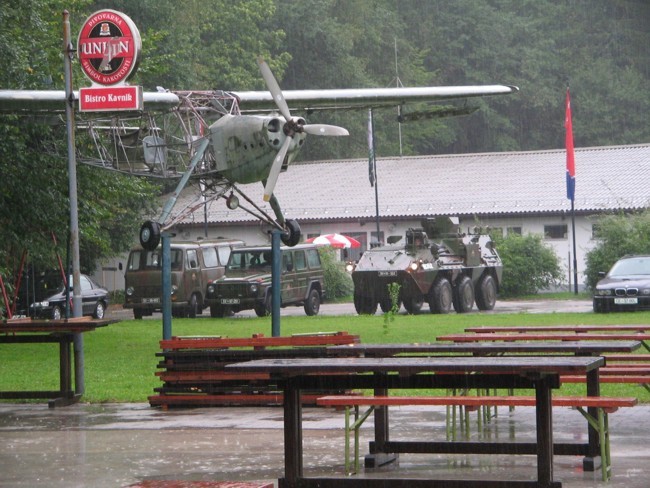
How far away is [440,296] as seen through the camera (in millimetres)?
35062

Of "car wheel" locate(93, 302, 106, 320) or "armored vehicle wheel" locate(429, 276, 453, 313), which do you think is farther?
"car wheel" locate(93, 302, 106, 320)

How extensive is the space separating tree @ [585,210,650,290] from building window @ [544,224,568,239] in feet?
26.3

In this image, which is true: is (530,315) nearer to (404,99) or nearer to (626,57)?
(404,99)

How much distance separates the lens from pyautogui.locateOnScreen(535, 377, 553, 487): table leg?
313 inches

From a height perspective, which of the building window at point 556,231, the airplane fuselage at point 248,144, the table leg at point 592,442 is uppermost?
the airplane fuselage at point 248,144

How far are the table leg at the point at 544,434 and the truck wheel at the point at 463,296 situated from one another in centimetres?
2788

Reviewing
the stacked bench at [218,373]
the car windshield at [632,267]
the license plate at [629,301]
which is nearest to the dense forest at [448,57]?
the car windshield at [632,267]

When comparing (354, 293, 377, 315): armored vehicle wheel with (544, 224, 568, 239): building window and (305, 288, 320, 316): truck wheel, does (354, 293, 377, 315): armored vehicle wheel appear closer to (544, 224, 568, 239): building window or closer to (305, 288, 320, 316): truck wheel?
(305, 288, 320, 316): truck wheel

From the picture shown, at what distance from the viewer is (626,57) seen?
247 feet

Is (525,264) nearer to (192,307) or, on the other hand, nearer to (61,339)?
(192,307)

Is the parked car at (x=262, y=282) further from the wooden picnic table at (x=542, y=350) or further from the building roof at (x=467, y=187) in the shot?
the wooden picnic table at (x=542, y=350)

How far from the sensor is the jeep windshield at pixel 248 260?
37.3m

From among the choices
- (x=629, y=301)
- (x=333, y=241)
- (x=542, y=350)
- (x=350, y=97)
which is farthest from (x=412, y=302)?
(x=542, y=350)

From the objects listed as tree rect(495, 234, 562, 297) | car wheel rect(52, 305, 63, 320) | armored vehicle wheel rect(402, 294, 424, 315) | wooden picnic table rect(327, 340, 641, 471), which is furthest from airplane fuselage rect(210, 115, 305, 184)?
tree rect(495, 234, 562, 297)
